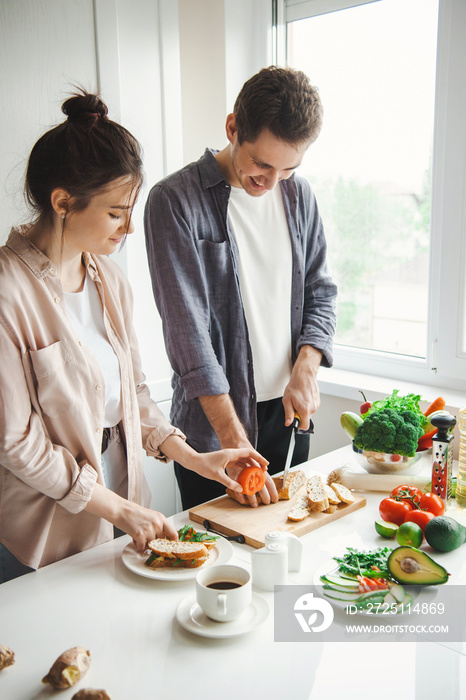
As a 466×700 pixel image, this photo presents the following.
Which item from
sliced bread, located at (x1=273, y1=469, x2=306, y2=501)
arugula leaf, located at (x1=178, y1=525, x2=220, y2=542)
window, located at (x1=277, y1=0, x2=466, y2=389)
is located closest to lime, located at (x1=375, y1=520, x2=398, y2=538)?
sliced bread, located at (x1=273, y1=469, x2=306, y2=501)

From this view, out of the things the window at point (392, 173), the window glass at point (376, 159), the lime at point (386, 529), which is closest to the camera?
the lime at point (386, 529)

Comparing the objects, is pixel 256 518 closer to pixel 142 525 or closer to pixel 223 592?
pixel 142 525

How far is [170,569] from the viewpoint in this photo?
1.28 m

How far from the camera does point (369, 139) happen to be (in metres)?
2.73

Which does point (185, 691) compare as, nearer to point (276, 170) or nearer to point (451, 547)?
point (451, 547)

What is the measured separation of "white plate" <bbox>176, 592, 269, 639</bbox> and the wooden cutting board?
26 cm

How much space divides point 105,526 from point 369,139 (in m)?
1.98

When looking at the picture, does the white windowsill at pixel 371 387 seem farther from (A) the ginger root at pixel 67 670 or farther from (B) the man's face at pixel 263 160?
(A) the ginger root at pixel 67 670

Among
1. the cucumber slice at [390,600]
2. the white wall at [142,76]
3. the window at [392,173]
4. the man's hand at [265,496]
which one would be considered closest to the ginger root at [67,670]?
the cucumber slice at [390,600]

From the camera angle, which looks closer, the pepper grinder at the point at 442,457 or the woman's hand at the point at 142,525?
the woman's hand at the point at 142,525

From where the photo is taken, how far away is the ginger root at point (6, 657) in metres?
0.98

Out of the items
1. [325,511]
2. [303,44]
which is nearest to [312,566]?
[325,511]

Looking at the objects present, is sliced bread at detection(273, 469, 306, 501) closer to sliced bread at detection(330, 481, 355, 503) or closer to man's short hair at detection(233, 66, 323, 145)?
sliced bread at detection(330, 481, 355, 503)

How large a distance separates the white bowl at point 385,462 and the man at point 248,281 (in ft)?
0.65
